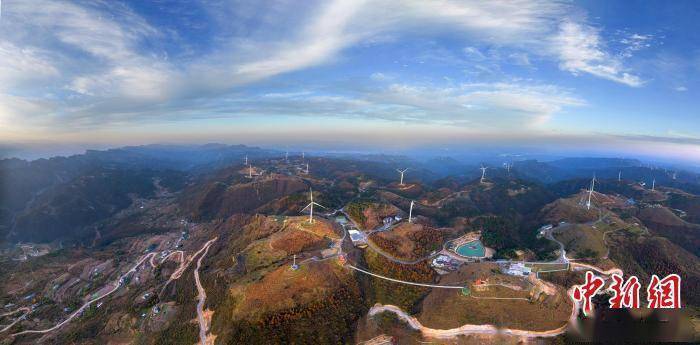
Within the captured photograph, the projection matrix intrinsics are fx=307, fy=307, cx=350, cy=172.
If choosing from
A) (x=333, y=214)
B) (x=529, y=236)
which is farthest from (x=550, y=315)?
(x=333, y=214)

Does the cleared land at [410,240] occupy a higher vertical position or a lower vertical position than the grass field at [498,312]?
higher

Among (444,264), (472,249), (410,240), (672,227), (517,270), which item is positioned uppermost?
(410,240)

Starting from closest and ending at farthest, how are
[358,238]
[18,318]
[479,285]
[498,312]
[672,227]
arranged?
[498,312] → [479,285] → [18,318] → [358,238] → [672,227]

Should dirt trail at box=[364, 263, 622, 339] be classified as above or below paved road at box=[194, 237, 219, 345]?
above

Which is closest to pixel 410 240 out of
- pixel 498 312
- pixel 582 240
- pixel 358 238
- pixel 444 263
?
pixel 444 263

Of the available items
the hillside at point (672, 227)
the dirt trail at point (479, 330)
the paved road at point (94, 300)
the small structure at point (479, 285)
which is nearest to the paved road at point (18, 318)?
the paved road at point (94, 300)

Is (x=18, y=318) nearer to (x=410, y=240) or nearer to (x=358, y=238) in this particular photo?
(x=358, y=238)

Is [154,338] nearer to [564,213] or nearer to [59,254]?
[59,254]

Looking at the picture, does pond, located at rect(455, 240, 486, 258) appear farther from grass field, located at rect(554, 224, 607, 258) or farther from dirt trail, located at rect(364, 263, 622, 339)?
dirt trail, located at rect(364, 263, 622, 339)

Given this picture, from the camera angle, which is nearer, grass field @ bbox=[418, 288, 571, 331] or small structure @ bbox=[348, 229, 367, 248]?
grass field @ bbox=[418, 288, 571, 331]

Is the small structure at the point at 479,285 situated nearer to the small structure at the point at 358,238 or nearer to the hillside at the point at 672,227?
the small structure at the point at 358,238

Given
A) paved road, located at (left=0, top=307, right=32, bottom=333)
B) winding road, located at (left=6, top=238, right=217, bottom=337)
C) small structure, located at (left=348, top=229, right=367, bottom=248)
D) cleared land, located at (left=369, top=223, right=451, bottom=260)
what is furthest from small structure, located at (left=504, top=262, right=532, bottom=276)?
paved road, located at (left=0, top=307, right=32, bottom=333)
